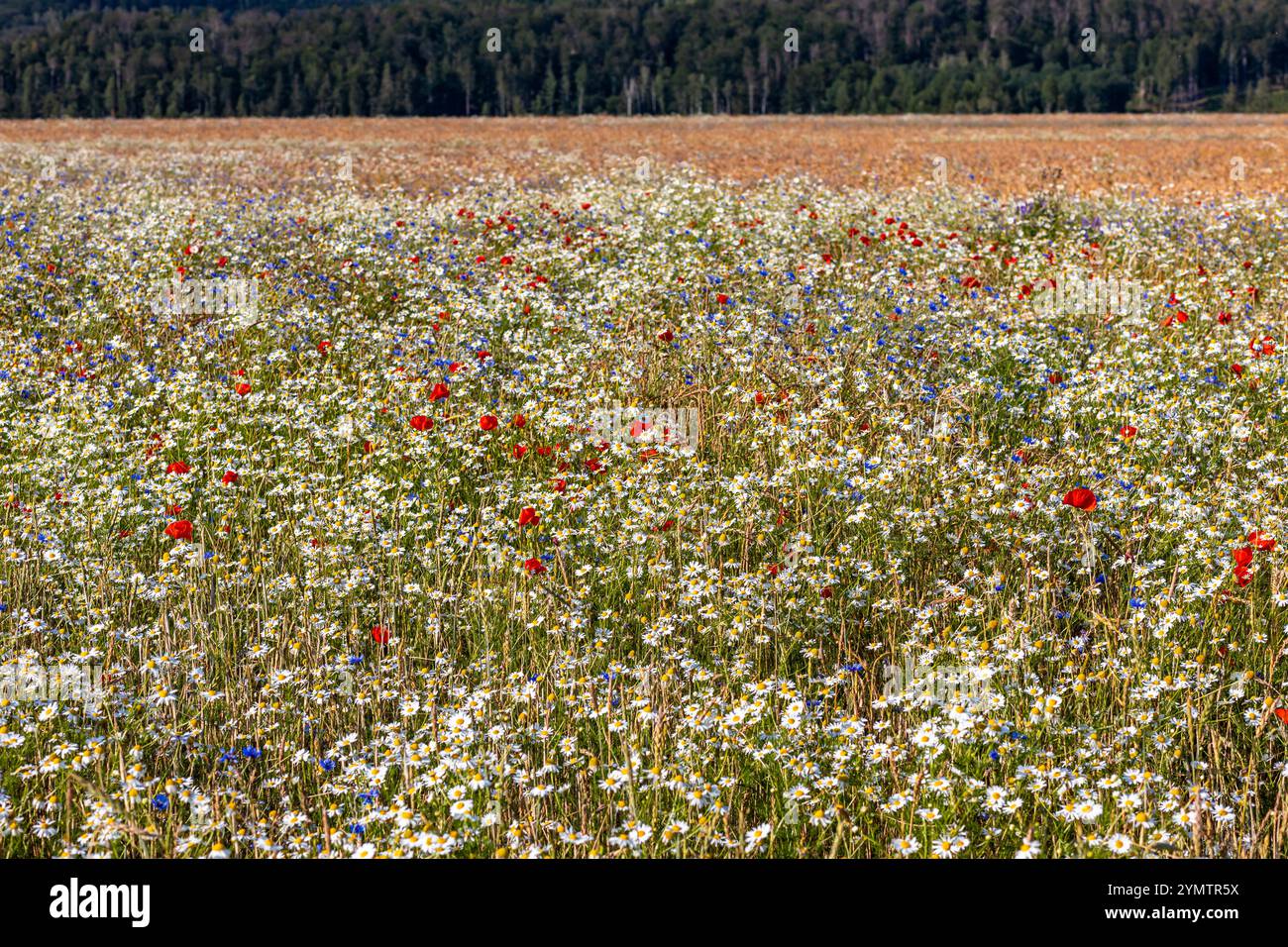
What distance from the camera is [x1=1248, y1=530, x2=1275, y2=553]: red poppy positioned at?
14.6 ft

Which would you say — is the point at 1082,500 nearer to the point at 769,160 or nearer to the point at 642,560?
the point at 642,560

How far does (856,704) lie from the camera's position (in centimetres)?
392

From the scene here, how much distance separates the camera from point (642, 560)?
198 inches

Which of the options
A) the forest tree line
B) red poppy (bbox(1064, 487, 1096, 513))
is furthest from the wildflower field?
the forest tree line

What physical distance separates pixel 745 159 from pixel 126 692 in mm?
27603

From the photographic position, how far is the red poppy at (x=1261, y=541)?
4453 millimetres

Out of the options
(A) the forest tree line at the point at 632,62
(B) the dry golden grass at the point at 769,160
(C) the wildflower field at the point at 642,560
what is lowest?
(C) the wildflower field at the point at 642,560

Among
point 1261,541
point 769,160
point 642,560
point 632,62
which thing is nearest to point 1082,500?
point 1261,541

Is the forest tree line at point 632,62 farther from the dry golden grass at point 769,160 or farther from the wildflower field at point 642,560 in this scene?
the wildflower field at point 642,560

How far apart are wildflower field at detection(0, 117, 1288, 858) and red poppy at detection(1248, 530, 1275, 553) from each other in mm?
25

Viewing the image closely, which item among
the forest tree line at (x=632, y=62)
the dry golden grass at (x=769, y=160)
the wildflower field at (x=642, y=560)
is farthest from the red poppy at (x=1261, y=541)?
the forest tree line at (x=632, y=62)

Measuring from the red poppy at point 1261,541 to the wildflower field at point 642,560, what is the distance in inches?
1.0

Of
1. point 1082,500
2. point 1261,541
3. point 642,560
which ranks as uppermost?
point 1082,500

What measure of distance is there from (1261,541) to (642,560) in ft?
8.45
